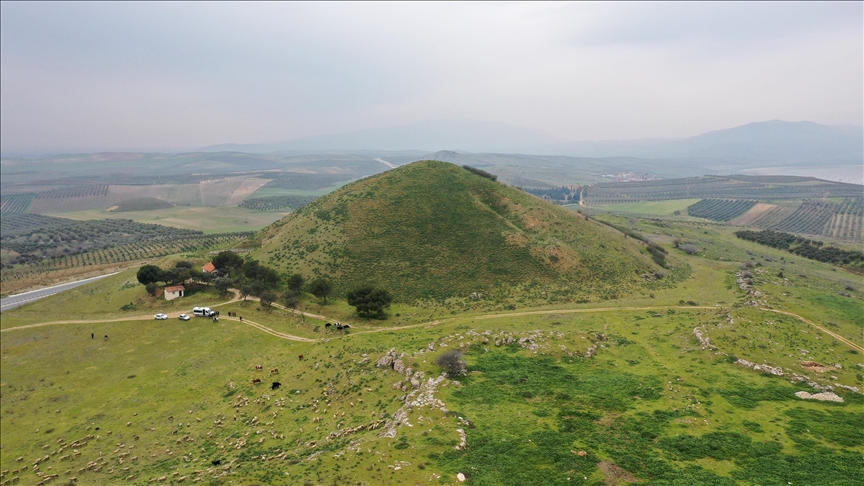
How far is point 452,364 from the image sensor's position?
129 ft

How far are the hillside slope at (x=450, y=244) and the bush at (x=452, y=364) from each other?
27.2m

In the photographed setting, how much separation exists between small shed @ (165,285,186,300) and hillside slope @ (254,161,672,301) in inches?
599

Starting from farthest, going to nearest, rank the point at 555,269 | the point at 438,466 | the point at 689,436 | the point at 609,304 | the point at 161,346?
the point at 555,269 → the point at 609,304 → the point at 161,346 → the point at 689,436 → the point at 438,466

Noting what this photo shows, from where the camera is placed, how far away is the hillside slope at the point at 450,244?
71625 mm

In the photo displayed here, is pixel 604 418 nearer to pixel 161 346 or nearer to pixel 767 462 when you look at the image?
pixel 767 462

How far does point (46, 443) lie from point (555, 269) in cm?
7096

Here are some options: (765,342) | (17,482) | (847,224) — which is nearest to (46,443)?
(17,482)

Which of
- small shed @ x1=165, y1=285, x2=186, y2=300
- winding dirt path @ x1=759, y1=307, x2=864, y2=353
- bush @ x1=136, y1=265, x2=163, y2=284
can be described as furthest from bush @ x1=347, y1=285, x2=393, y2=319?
winding dirt path @ x1=759, y1=307, x2=864, y2=353

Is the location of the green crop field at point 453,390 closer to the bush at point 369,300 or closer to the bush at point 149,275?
the bush at point 369,300

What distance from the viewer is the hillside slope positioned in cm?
7162

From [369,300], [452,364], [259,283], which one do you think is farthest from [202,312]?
[452,364]

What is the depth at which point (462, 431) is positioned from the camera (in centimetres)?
3014

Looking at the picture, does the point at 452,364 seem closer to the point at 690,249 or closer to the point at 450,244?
the point at 450,244

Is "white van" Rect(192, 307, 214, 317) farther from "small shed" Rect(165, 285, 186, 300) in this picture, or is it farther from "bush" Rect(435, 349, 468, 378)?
"bush" Rect(435, 349, 468, 378)
